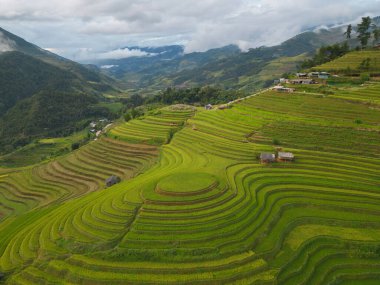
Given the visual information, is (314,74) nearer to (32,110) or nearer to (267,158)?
(267,158)

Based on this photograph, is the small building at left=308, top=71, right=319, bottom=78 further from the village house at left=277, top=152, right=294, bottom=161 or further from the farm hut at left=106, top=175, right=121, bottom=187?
the farm hut at left=106, top=175, right=121, bottom=187

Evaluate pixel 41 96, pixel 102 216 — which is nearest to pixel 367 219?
pixel 102 216

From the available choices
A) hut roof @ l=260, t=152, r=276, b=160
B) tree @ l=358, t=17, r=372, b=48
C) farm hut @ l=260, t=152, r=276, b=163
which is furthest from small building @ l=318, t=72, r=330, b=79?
farm hut @ l=260, t=152, r=276, b=163

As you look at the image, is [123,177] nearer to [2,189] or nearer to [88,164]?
[88,164]

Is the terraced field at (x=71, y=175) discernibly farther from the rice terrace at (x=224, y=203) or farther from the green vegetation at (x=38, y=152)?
the green vegetation at (x=38, y=152)

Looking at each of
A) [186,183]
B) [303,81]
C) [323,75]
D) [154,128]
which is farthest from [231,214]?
[323,75]
